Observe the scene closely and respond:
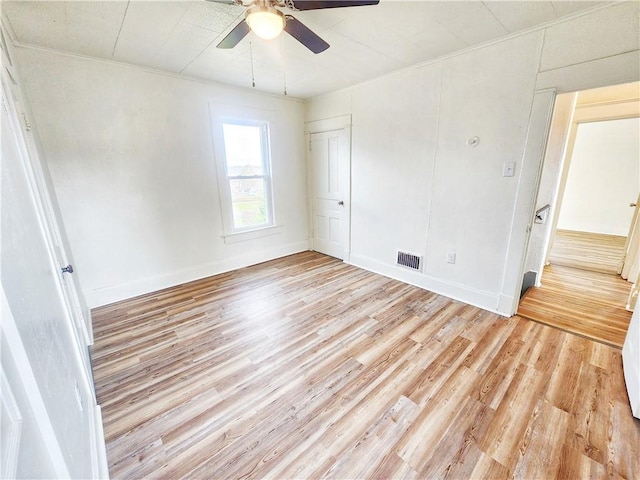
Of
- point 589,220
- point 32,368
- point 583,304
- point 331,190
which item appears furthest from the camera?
point 589,220

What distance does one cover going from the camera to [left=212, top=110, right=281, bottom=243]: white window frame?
138 inches

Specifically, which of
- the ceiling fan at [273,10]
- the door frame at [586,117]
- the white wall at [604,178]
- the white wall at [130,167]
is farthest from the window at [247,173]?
the white wall at [604,178]

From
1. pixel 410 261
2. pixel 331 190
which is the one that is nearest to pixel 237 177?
pixel 331 190

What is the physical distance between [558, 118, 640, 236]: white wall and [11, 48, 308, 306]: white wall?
678 centimetres

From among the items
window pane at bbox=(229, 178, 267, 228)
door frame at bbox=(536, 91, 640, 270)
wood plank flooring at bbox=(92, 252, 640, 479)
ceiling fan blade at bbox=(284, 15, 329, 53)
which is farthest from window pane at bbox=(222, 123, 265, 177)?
door frame at bbox=(536, 91, 640, 270)

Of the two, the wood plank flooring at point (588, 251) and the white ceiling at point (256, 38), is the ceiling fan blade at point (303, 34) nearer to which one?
the white ceiling at point (256, 38)

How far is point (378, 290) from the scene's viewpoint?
10.7ft

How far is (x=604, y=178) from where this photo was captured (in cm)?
563

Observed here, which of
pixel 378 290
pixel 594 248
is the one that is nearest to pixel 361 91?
pixel 378 290

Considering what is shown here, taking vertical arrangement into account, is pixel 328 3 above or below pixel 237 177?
above

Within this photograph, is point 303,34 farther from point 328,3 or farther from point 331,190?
point 331,190

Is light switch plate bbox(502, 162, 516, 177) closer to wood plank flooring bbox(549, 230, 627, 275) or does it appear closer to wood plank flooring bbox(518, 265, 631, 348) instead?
wood plank flooring bbox(518, 265, 631, 348)

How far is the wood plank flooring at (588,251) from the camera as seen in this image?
154 inches

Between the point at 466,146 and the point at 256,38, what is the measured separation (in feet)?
7.23
